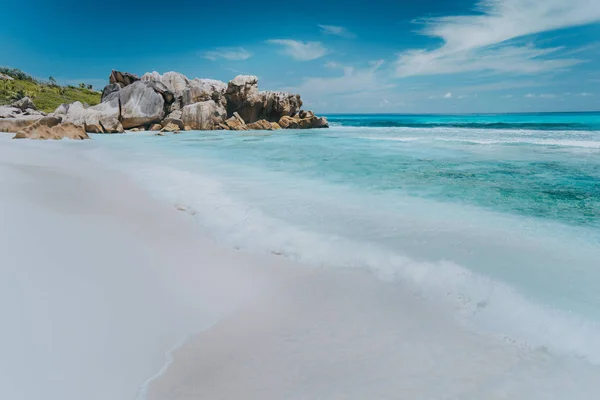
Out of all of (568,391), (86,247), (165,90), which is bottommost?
(568,391)

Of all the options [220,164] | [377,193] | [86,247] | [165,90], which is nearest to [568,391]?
[86,247]

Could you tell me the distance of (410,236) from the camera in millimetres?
4730

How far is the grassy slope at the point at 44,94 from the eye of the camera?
125 ft

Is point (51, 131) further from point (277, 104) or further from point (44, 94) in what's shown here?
point (44, 94)

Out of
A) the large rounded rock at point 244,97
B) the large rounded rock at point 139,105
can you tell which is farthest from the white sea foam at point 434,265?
the large rounded rock at point 244,97

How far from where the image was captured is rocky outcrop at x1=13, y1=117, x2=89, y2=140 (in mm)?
19122

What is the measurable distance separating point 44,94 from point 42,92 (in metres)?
1.11

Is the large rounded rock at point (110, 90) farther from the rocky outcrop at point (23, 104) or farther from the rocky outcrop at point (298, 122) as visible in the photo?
the rocky outcrop at point (298, 122)

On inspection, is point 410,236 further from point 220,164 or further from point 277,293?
point 220,164

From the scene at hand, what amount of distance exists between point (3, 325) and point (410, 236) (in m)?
4.03

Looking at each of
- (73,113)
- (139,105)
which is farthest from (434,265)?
(139,105)

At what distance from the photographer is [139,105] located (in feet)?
102

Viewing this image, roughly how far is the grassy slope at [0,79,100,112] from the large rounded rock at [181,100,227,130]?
14942 millimetres

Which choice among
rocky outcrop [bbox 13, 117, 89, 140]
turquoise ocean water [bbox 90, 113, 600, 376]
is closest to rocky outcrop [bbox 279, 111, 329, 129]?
rocky outcrop [bbox 13, 117, 89, 140]
